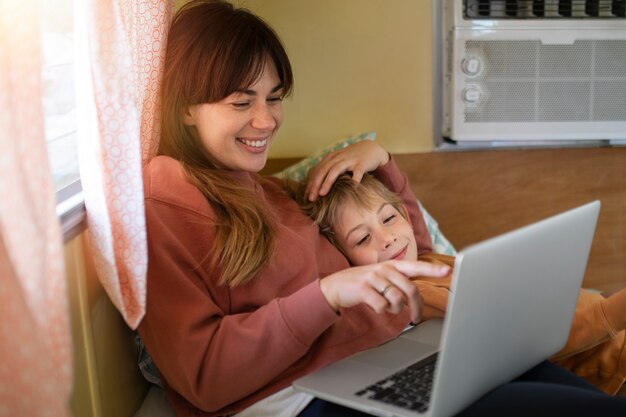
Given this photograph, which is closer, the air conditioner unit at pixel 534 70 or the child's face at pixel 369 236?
the child's face at pixel 369 236

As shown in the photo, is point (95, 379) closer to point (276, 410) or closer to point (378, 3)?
point (276, 410)

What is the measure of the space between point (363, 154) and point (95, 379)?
2.39 feet

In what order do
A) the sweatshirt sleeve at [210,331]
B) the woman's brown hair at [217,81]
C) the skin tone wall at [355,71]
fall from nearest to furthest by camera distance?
the sweatshirt sleeve at [210,331], the woman's brown hair at [217,81], the skin tone wall at [355,71]

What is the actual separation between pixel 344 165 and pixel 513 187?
2.36 ft

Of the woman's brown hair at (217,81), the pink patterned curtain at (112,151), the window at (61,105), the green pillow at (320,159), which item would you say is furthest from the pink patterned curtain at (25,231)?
the green pillow at (320,159)

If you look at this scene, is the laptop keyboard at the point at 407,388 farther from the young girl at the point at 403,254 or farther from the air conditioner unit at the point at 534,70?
the air conditioner unit at the point at 534,70

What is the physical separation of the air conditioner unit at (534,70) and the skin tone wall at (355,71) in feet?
0.24

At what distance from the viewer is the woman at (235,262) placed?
1109mm

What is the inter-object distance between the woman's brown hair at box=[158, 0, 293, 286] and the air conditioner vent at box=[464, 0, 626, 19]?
773 millimetres

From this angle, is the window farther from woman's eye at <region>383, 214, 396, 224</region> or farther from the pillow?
the pillow

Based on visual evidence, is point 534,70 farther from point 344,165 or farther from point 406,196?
point 344,165

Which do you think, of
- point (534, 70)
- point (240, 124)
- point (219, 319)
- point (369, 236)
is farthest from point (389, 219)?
point (534, 70)

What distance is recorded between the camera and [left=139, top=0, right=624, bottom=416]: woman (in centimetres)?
111

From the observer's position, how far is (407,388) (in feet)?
3.50
